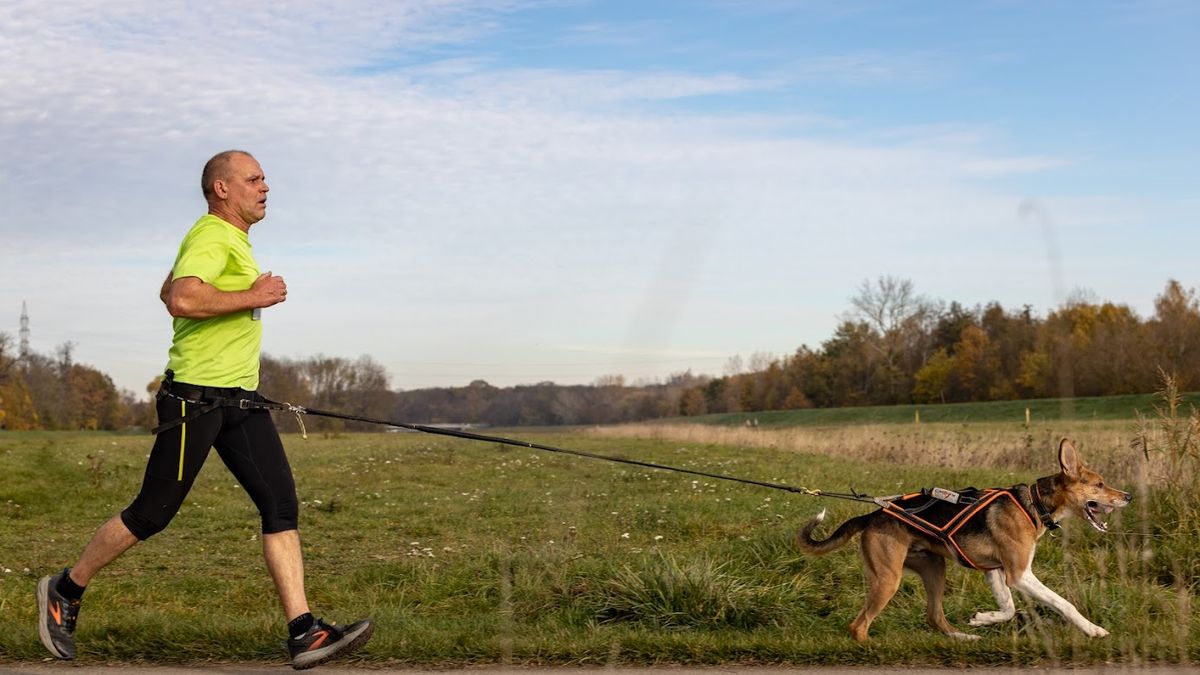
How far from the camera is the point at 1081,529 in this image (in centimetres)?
852

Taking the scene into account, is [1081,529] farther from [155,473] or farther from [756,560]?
[155,473]

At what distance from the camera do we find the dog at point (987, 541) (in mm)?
5832

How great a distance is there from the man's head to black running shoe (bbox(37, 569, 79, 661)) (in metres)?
1.95

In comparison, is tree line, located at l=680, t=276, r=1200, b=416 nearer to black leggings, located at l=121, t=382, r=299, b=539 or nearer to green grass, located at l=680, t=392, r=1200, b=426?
green grass, located at l=680, t=392, r=1200, b=426

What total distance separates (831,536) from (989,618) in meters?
0.98

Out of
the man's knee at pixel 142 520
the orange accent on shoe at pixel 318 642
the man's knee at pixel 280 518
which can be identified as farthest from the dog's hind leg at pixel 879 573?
the man's knee at pixel 142 520

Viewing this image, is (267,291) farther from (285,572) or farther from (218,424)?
(285,572)

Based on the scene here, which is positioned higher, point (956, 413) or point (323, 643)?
point (956, 413)

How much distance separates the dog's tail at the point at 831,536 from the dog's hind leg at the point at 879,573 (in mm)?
178

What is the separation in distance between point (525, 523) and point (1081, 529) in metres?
6.88

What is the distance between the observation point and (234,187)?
17.4 ft

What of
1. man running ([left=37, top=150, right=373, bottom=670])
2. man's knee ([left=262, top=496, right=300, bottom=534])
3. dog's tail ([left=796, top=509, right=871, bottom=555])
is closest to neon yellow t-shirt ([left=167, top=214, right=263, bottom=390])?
man running ([left=37, top=150, right=373, bottom=670])

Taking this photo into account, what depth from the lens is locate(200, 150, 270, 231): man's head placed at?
530cm

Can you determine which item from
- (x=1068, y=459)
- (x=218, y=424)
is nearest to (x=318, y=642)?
(x=218, y=424)
